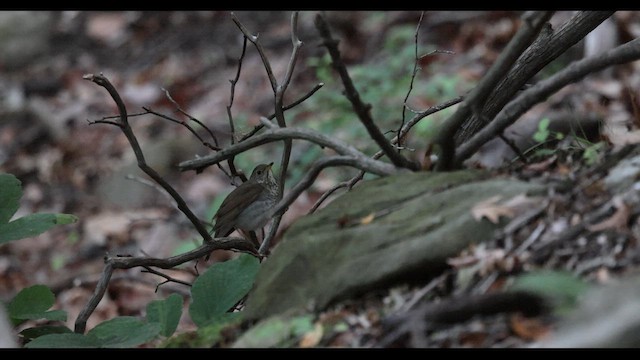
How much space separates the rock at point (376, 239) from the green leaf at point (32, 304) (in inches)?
23.4

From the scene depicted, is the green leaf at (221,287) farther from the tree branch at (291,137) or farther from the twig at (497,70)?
the twig at (497,70)

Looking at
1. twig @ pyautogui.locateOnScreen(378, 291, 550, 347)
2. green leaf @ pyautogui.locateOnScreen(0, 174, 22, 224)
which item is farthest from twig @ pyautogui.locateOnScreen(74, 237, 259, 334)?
twig @ pyautogui.locateOnScreen(378, 291, 550, 347)

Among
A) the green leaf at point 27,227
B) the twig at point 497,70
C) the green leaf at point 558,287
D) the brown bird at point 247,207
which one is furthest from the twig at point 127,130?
the green leaf at point 558,287

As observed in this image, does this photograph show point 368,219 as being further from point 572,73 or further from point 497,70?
point 572,73

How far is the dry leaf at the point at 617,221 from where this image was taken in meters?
1.55

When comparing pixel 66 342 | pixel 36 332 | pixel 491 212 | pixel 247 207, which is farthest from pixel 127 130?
pixel 491 212

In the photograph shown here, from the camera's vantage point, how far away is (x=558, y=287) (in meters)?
1.40

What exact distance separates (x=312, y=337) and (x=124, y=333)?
475mm

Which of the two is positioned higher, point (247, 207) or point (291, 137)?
point (247, 207)

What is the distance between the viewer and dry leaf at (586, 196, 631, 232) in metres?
1.55

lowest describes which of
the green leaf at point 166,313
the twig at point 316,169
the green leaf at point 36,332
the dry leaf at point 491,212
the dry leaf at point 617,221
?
Result: the dry leaf at point 617,221

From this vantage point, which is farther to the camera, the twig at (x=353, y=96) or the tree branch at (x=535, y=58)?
the tree branch at (x=535, y=58)

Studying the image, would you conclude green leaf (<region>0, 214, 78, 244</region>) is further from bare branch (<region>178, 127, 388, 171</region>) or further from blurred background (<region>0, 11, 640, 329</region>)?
blurred background (<region>0, 11, 640, 329</region>)
